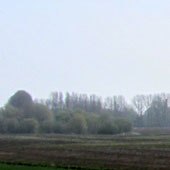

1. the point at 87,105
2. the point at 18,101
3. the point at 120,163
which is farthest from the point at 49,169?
the point at 87,105

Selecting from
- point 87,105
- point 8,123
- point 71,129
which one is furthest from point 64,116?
point 87,105

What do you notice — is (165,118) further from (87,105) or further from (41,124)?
(41,124)

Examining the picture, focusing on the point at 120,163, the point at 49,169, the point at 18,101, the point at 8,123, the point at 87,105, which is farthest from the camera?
the point at 87,105

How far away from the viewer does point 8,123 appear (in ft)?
345

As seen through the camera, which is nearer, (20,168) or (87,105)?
(20,168)

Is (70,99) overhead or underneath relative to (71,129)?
overhead

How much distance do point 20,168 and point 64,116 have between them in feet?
270

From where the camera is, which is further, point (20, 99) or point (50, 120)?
point (20, 99)

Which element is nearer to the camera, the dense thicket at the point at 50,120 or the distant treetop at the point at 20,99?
the dense thicket at the point at 50,120

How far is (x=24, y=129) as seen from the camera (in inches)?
4176

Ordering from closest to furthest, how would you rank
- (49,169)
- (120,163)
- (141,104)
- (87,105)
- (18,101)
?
(49,169) < (120,163) < (18,101) < (87,105) < (141,104)

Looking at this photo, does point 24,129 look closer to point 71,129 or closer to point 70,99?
point 71,129

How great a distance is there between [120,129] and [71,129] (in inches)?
509

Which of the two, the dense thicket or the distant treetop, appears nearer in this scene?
the dense thicket
